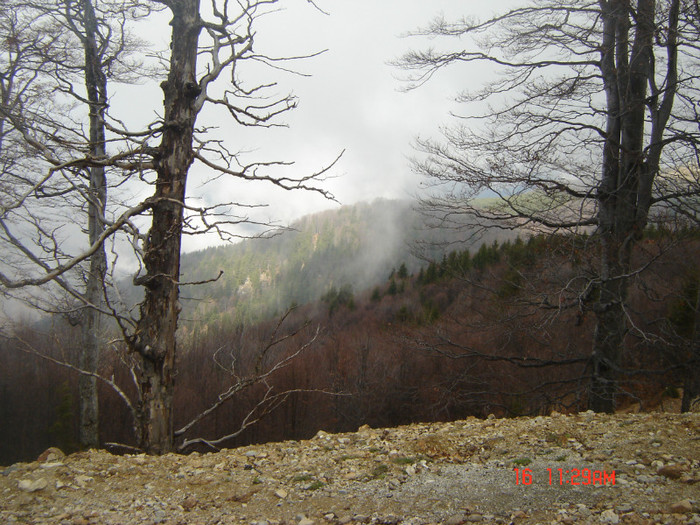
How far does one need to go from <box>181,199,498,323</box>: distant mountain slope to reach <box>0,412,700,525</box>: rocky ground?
84557mm

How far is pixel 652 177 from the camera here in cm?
680

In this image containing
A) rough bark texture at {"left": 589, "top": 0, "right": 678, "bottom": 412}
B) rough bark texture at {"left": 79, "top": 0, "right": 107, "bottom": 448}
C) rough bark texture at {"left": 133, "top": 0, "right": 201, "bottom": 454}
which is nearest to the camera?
rough bark texture at {"left": 133, "top": 0, "right": 201, "bottom": 454}

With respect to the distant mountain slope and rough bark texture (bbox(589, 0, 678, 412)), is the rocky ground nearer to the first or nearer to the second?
rough bark texture (bbox(589, 0, 678, 412))

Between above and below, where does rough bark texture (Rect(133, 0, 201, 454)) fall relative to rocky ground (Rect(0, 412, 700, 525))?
above

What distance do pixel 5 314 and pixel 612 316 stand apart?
12.5 metres

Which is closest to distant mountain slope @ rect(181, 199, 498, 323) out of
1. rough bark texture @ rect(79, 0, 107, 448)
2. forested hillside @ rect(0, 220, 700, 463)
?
forested hillside @ rect(0, 220, 700, 463)

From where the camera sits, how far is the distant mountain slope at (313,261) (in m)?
106

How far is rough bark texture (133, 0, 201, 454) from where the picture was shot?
13.9 ft

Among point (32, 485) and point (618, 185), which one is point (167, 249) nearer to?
point (32, 485)
